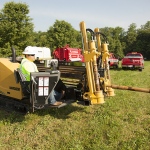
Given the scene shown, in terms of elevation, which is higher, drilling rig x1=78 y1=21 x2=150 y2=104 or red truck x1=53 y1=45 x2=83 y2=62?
red truck x1=53 y1=45 x2=83 y2=62

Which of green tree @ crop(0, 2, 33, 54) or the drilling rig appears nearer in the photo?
the drilling rig

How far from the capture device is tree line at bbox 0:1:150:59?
35406mm

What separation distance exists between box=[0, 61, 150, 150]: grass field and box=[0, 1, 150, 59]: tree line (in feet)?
97.0

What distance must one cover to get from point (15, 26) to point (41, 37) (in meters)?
25.2

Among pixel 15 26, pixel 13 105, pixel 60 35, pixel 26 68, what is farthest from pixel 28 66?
pixel 60 35

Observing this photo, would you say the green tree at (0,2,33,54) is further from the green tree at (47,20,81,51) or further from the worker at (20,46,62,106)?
the worker at (20,46,62,106)

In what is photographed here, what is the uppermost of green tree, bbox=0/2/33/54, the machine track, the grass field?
green tree, bbox=0/2/33/54

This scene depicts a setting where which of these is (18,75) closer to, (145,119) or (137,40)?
(145,119)

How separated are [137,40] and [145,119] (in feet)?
272

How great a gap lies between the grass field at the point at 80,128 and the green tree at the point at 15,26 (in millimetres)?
30100

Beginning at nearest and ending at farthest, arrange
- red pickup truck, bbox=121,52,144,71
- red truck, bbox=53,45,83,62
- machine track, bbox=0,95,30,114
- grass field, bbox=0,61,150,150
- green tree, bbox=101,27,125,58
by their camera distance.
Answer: grass field, bbox=0,61,150,150, machine track, bbox=0,95,30,114, red pickup truck, bbox=121,52,144,71, red truck, bbox=53,45,83,62, green tree, bbox=101,27,125,58

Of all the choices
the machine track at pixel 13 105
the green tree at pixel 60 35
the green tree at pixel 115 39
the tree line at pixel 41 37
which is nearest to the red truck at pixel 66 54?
the tree line at pixel 41 37

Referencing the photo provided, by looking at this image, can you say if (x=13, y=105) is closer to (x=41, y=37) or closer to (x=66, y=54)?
(x=66, y=54)

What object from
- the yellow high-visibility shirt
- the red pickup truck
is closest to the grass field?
the yellow high-visibility shirt
